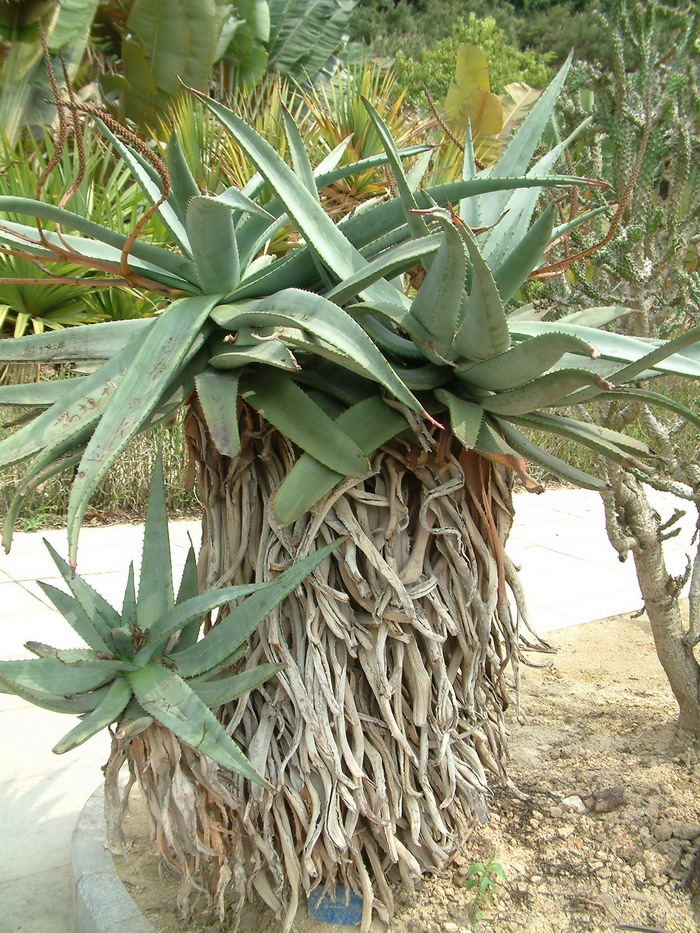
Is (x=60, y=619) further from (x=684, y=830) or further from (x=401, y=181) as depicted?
(x=401, y=181)

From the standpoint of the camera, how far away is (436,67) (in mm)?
19312

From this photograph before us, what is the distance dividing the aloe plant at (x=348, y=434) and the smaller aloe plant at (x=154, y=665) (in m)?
0.11

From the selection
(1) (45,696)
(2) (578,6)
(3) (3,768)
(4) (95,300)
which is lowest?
(3) (3,768)

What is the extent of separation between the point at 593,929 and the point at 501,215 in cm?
164

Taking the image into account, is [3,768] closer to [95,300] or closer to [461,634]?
[461,634]

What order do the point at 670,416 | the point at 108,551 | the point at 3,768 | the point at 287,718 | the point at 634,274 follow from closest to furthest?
the point at 287,718 → the point at 634,274 → the point at 3,768 → the point at 108,551 → the point at 670,416

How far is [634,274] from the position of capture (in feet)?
8.64

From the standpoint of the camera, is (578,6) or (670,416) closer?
(670,416)

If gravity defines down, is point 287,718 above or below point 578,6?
below

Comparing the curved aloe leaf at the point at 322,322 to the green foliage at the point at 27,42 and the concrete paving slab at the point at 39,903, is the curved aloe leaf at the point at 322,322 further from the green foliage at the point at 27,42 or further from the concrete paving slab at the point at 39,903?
the green foliage at the point at 27,42

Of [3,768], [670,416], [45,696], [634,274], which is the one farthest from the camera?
[670,416]

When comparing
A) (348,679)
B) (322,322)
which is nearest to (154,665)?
(348,679)

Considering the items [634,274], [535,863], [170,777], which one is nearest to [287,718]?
[170,777]

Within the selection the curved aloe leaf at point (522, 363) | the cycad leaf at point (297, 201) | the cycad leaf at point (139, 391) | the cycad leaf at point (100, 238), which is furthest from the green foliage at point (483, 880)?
the cycad leaf at point (100, 238)
